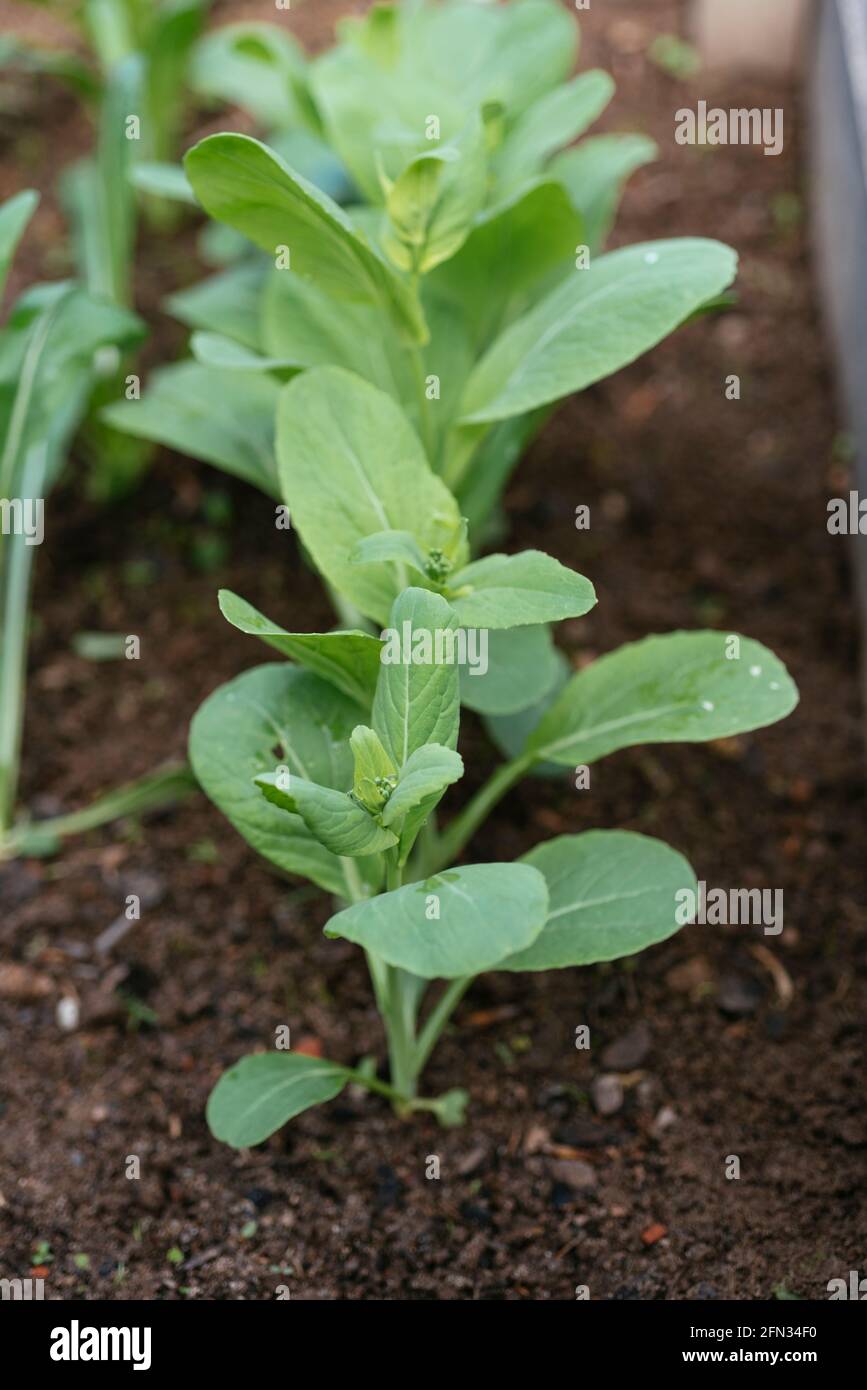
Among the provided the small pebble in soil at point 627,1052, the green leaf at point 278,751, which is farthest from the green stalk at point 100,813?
the small pebble in soil at point 627,1052

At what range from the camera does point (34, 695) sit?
217 centimetres

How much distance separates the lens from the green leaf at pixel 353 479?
1564mm

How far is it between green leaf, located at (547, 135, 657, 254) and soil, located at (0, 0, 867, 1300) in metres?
0.51

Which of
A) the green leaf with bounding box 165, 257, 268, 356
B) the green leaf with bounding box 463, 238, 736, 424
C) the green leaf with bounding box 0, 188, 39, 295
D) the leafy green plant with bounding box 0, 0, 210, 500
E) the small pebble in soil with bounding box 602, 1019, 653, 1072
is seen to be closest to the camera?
the green leaf with bounding box 463, 238, 736, 424

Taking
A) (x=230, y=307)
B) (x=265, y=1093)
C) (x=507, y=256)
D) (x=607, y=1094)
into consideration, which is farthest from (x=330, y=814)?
(x=230, y=307)

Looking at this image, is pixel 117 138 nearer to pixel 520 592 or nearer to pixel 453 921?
pixel 520 592

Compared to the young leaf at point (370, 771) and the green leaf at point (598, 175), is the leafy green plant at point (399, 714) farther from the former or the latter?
the green leaf at point (598, 175)

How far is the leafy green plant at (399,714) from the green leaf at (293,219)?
146 mm

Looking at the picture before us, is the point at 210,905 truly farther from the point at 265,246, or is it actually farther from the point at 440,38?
the point at 440,38

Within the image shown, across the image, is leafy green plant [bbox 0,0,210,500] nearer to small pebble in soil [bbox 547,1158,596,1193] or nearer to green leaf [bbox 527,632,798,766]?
green leaf [bbox 527,632,798,766]

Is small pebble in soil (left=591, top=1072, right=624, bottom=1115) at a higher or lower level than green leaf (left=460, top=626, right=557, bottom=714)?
lower

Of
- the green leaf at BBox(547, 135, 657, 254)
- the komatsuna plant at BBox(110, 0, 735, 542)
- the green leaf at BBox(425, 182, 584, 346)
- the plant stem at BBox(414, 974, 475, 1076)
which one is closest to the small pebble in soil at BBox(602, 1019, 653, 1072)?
the plant stem at BBox(414, 974, 475, 1076)

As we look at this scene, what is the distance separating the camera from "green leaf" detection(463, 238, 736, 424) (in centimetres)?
155

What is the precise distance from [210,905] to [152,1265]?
0.50 meters
